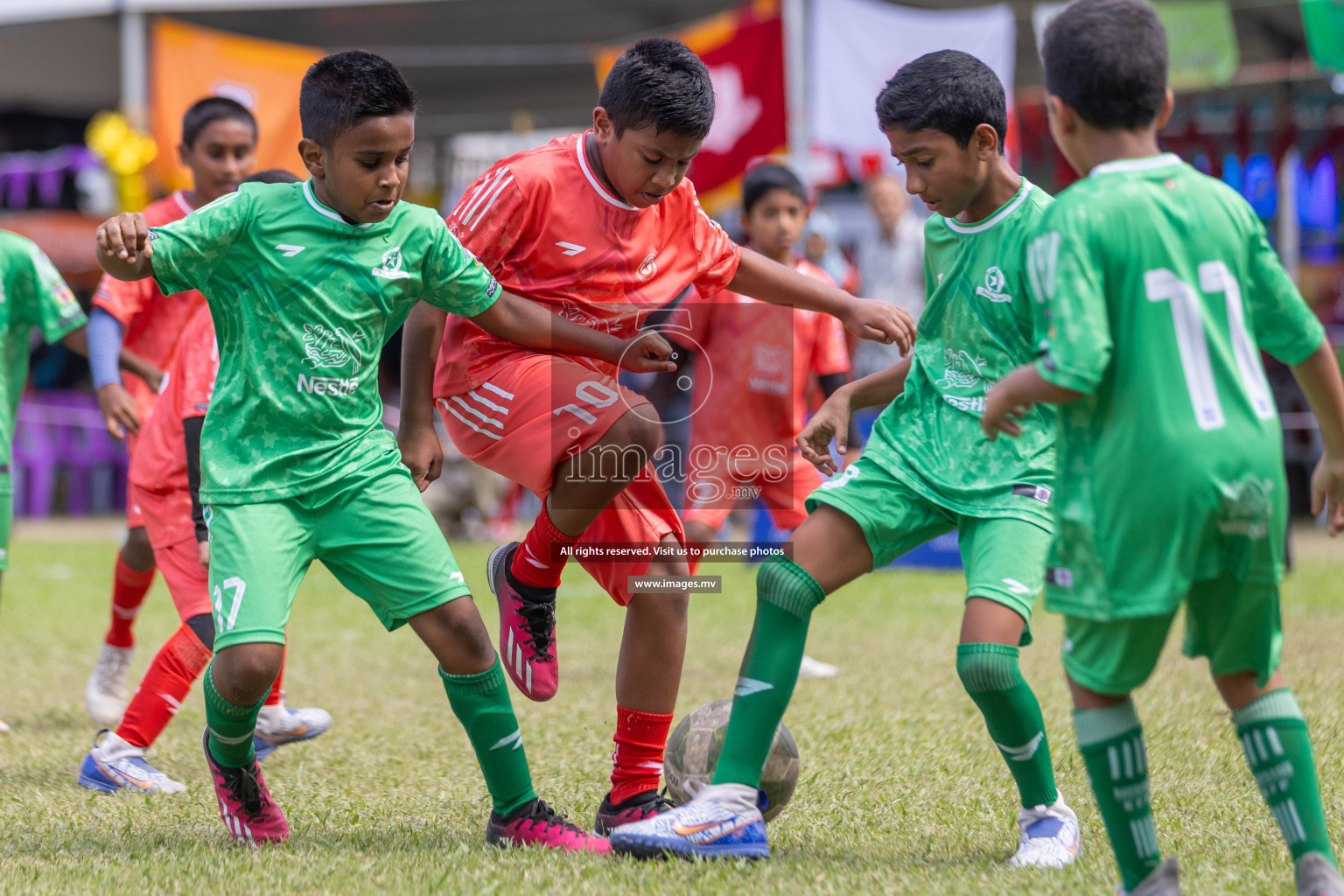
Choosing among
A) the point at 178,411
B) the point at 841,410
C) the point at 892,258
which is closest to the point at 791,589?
the point at 841,410

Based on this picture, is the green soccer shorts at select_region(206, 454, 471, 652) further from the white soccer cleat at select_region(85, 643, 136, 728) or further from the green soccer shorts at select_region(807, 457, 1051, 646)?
the white soccer cleat at select_region(85, 643, 136, 728)

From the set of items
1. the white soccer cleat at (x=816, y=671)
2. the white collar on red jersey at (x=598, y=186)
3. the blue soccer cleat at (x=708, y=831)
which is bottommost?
the white soccer cleat at (x=816, y=671)

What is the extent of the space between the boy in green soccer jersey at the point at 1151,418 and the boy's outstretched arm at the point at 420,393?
55.8 inches

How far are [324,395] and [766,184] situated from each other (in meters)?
3.46

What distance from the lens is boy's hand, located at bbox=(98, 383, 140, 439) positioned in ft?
14.8

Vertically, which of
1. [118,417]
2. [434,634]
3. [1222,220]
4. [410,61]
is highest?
[410,61]

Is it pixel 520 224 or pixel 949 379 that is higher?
pixel 520 224

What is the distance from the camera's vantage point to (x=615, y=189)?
3.42 metres

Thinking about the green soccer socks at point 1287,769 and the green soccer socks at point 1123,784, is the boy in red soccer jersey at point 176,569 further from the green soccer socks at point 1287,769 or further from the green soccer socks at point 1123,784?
the green soccer socks at point 1287,769

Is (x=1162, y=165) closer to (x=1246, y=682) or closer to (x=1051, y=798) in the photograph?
(x=1246, y=682)

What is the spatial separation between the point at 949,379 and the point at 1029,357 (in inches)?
7.3

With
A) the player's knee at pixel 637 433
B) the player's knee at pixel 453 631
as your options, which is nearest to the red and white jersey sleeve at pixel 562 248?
the player's knee at pixel 637 433

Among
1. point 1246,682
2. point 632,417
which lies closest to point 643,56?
point 632,417

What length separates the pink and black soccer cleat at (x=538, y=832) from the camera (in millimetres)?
3141
